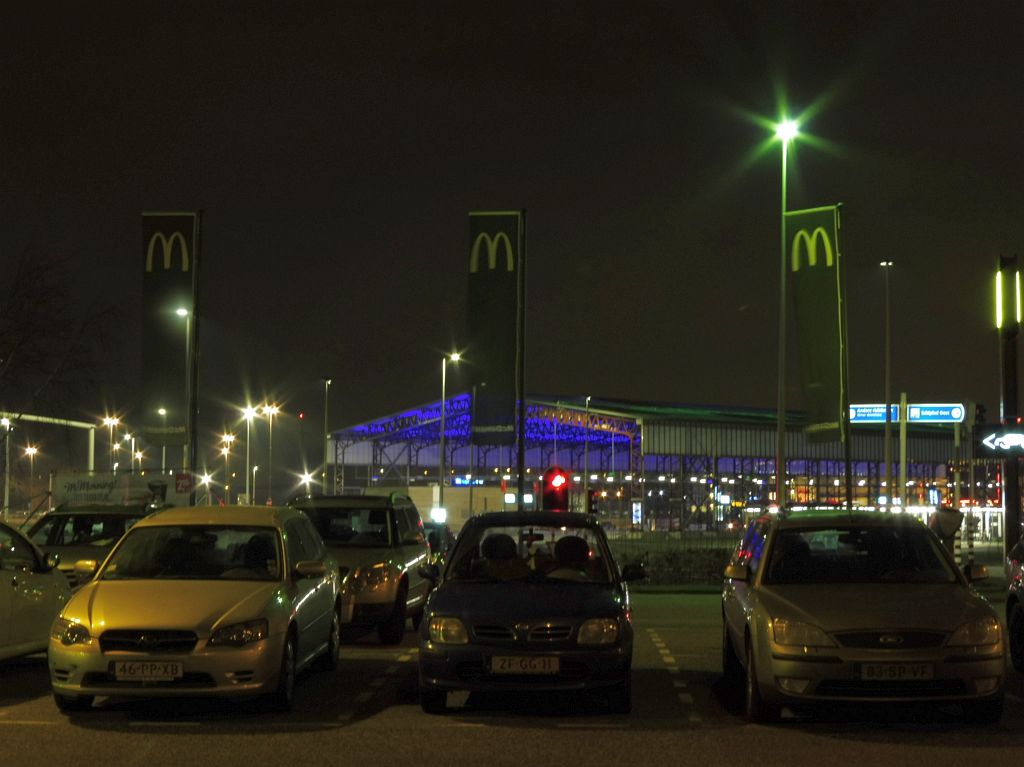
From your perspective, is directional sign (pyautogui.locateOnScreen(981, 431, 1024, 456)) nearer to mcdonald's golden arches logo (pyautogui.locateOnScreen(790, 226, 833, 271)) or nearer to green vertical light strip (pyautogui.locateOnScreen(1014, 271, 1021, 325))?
green vertical light strip (pyautogui.locateOnScreen(1014, 271, 1021, 325))

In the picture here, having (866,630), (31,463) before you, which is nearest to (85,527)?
(866,630)

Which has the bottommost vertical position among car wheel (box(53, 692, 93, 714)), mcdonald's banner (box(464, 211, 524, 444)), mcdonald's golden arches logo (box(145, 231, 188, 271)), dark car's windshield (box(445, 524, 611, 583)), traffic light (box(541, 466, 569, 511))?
car wheel (box(53, 692, 93, 714))

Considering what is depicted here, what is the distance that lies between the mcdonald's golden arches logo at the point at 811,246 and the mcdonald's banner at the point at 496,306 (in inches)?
231


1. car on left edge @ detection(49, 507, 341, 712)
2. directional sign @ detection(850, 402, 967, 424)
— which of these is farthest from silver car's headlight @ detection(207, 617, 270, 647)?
directional sign @ detection(850, 402, 967, 424)

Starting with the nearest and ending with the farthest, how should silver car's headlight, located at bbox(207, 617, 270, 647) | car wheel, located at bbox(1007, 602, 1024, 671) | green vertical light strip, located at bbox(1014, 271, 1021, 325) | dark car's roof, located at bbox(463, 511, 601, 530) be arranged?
silver car's headlight, located at bbox(207, 617, 270, 647)
dark car's roof, located at bbox(463, 511, 601, 530)
car wheel, located at bbox(1007, 602, 1024, 671)
green vertical light strip, located at bbox(1014, 271, 1021, 325)

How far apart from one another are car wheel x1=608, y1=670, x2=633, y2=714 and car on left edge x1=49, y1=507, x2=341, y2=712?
8.55ft

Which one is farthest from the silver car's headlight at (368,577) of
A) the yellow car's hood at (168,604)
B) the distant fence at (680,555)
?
the distant fence at (680,555)

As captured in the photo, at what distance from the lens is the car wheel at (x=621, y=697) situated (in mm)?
11328

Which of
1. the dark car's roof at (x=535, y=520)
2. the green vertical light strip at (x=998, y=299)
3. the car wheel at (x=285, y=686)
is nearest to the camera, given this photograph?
the car wheel at (x=285, y=686)

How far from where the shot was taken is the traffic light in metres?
27.7

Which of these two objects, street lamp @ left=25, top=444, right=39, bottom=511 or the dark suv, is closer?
the dark suv

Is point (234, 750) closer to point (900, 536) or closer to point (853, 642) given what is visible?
point (853, 642)

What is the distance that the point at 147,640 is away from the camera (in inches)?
435

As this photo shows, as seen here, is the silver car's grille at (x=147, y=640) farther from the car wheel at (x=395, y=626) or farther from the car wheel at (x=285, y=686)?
the car wheel at (x=395, y=626)
